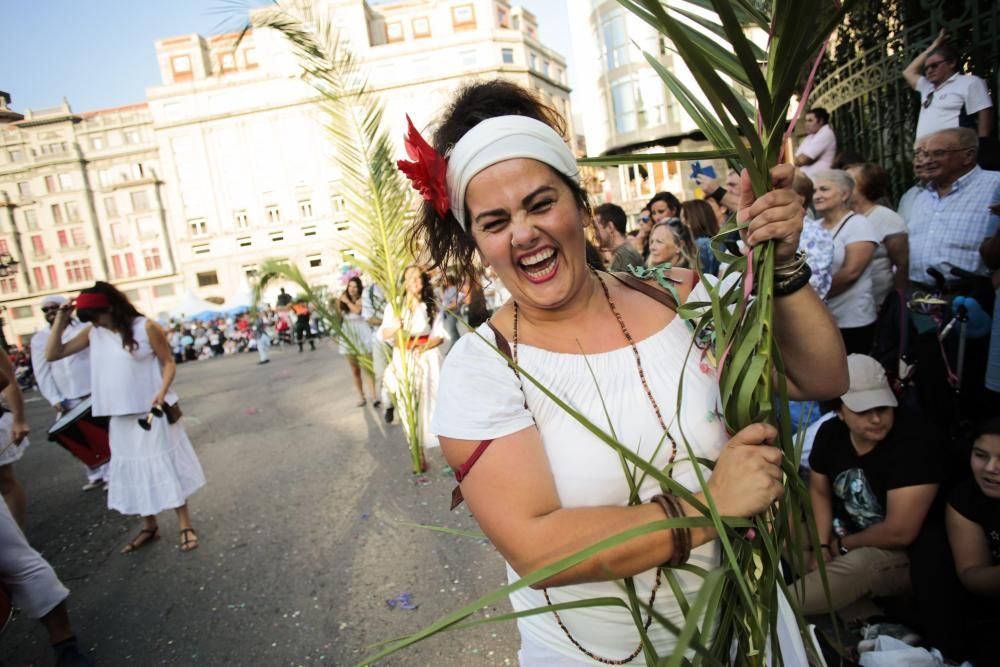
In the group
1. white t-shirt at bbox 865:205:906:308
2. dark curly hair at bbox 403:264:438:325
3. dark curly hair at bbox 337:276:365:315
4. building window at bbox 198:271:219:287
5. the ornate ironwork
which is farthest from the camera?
building window at bbox 198:271:219:287

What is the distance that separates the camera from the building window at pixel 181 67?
54469 millimetres

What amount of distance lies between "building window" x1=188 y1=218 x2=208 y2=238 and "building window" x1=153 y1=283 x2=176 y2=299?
24.1 ft

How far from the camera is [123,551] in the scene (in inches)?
174

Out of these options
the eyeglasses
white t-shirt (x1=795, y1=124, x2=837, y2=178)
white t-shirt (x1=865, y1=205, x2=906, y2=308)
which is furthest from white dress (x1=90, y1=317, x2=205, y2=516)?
white t-shirt (x1=795, y1=124, x2=837, y2=178)

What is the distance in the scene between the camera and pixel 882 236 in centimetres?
382

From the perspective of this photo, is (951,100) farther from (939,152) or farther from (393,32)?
(393,32)

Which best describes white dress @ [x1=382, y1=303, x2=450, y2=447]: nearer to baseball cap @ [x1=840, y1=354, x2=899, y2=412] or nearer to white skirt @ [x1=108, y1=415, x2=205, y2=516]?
white skirt @ [x1=108, y1=415, x2=205, y2=516]

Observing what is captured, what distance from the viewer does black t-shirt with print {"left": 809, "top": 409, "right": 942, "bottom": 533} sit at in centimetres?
238

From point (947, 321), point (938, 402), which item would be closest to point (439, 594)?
point (938, 402)

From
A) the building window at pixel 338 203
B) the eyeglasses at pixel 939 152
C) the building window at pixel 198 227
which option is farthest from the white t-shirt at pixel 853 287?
the building window at pixel 198 227

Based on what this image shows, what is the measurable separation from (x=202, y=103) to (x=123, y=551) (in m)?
54.7

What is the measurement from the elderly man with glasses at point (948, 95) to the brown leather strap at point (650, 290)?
355 centimetres

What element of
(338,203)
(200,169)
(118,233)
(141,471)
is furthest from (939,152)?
(118,233)

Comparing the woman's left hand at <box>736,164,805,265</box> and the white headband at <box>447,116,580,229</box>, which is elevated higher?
the white headband at <box>447,116,580,229</box>
